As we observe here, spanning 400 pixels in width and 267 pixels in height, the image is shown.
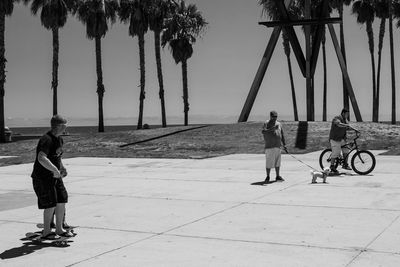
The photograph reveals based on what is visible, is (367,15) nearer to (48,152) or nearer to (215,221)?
(215,221)

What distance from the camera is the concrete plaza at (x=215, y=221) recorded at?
6656mm

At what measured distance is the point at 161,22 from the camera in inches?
2127

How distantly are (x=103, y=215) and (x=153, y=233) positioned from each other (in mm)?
1810

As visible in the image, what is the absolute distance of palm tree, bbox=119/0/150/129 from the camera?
51.8 metres

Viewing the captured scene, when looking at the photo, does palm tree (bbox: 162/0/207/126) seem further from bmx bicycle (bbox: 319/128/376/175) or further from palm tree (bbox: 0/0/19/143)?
bmx bicycle (bbox: 319/128/376/175)

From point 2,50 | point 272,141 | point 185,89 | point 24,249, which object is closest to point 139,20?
point 185,89

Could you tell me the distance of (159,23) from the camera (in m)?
53.9

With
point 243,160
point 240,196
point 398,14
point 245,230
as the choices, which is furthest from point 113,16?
point 245,230

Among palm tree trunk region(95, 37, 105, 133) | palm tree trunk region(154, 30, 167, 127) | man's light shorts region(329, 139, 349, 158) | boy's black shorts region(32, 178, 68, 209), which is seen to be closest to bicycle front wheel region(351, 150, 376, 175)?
man's light shorts region(329, 139, 349, 158)

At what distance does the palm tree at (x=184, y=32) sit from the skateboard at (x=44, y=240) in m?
48.4

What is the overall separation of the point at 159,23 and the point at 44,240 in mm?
47808

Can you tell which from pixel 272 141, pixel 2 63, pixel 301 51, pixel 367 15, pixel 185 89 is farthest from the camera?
pixel 367 15

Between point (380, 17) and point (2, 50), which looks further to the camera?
point (380, 17)

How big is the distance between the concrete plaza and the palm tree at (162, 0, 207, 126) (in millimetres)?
41296
